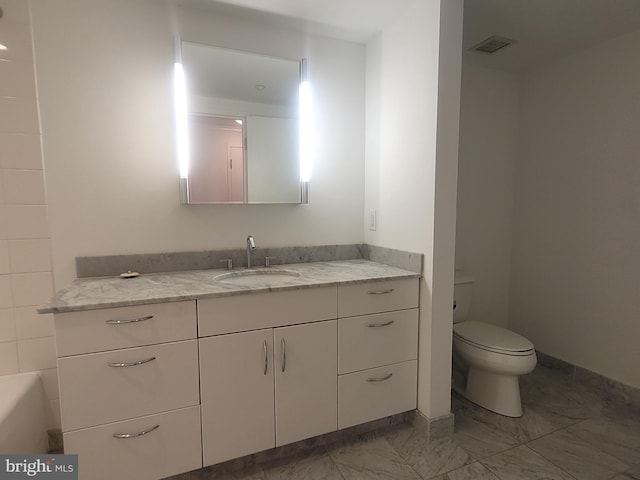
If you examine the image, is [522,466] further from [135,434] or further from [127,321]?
[127,321]

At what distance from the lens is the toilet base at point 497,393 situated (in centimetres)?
190

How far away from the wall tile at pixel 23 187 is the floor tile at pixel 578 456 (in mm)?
2752

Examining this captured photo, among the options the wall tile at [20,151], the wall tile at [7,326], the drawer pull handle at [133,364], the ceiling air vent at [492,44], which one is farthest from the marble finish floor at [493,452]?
the ceiling air vent at [492,44]

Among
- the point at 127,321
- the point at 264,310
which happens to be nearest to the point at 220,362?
the point at 264,310

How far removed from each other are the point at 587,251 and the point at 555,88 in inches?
47.6

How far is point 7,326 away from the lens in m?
1.56

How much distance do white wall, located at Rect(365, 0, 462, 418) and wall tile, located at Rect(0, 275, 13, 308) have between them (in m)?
1.97

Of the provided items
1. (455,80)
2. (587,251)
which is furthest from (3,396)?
(587,251)

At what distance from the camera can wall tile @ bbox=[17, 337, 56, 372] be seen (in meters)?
1.59

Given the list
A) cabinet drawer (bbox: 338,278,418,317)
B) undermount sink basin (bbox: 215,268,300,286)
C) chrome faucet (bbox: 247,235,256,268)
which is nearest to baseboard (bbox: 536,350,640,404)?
cabinet drawer (bbox: 338,278,418,317)

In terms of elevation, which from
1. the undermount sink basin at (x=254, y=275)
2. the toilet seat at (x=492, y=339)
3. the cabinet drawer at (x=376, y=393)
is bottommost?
the cabinet drawer at (x=376, y=393)

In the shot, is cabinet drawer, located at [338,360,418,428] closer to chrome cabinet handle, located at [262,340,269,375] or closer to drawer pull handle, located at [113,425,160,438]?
chrome cabinet handle, located at [262,340,269,375]

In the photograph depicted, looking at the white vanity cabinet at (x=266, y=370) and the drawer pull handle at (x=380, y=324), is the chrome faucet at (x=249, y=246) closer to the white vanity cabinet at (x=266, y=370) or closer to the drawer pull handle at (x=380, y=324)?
the white vanity cabinet at (x=266, y=370)

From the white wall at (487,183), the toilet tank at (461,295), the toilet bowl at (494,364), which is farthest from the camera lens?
the white wall at (487,183)
